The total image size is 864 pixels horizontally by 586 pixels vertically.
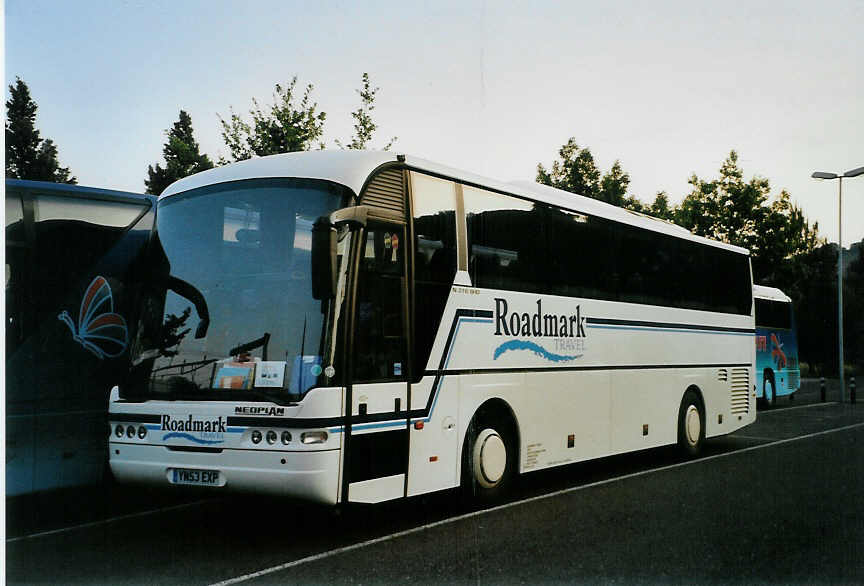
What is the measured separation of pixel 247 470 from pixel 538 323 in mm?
4139

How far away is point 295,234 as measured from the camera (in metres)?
7.31

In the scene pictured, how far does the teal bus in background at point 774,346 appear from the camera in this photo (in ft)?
89.2

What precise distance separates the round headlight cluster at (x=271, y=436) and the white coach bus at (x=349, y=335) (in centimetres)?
1

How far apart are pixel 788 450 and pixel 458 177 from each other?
8.64m

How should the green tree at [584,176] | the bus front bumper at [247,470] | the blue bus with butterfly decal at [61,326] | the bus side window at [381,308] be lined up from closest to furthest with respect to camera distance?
the bus front bumper at [247,470] → the bus side window at [381,308] → the blue bus with butterfly decal at [61,326] → the green tree at [584,176]

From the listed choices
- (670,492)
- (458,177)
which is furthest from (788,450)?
(458,177)

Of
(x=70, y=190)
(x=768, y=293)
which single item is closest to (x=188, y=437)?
(x=70, y=190)

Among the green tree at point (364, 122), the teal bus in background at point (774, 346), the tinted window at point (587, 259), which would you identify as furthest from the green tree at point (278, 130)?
the teal bus in background at point (774, 346)

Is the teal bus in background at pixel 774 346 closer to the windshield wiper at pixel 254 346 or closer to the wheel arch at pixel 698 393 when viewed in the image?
the wheel arch at pixel 698 393

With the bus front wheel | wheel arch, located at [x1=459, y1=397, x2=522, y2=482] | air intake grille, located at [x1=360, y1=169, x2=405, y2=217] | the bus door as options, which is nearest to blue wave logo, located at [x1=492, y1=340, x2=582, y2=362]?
wheel arch, located at [x1=459, y1=397, x2=522, y2=482]

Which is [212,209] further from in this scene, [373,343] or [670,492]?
[670,492]

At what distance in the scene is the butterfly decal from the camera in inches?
340

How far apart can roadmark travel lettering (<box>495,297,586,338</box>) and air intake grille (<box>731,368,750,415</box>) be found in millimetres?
5640

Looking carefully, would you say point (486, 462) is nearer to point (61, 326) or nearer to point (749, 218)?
point (61, 326)
